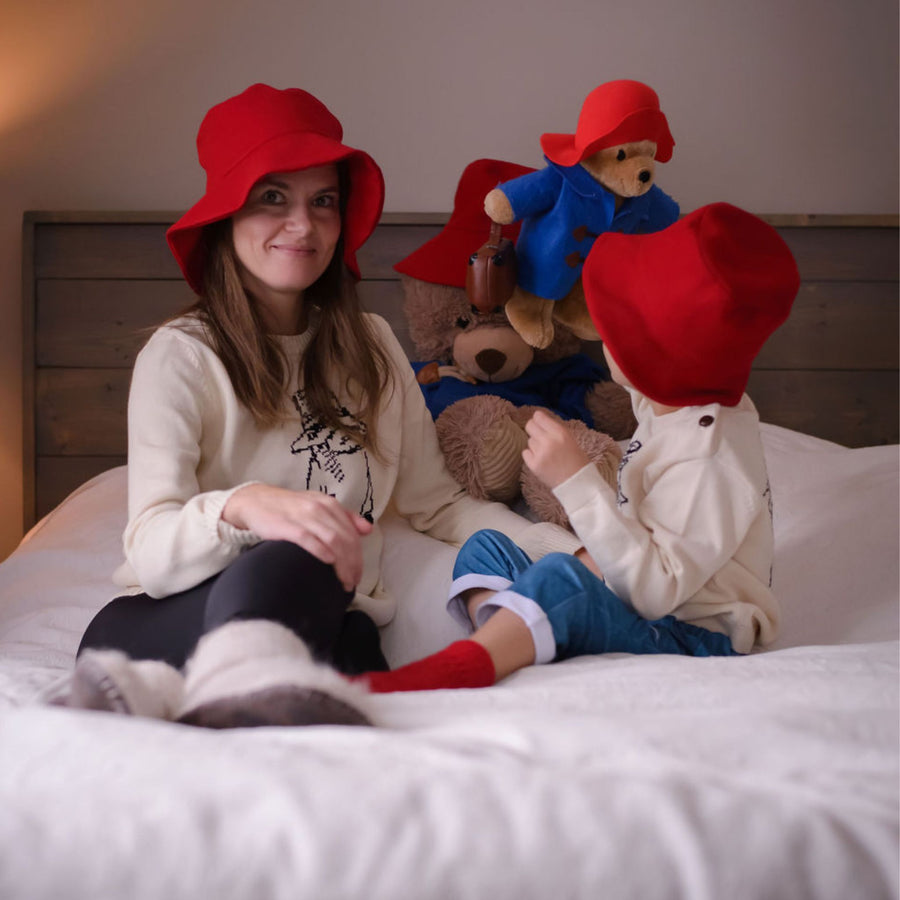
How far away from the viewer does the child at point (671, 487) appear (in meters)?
0.91

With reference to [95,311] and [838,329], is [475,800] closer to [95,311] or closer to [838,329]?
[95,311]

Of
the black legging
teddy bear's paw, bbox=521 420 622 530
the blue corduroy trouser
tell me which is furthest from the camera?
teddy bear's paw, bbox=521 420 622 530

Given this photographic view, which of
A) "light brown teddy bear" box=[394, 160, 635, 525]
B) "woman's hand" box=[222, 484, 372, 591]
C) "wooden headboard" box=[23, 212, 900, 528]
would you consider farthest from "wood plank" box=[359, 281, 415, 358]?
"woman's hand" box=[222, 484, 372, 591]

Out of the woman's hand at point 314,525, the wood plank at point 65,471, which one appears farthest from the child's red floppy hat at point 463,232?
the woman's hand at point 314,525

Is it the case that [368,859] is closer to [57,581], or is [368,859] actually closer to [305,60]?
[57,581]

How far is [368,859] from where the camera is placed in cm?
43

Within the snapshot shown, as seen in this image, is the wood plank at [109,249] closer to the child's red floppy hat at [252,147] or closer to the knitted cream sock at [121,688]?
the child's red floppy hat at [252,147]

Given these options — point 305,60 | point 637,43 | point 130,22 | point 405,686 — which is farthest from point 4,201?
point 405,686

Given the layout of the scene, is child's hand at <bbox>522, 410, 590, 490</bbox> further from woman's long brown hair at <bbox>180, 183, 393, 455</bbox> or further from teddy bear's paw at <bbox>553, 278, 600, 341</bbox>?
teddy bear's paw at <bbox>553, 278, 600, 341</bbox>

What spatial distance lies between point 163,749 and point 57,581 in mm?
843

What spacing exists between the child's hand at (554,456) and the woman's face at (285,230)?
35 cm

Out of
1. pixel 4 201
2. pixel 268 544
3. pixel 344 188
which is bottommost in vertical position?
pixel 268 544

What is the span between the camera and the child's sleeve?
91cm

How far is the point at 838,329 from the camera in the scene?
2008 millimetres
